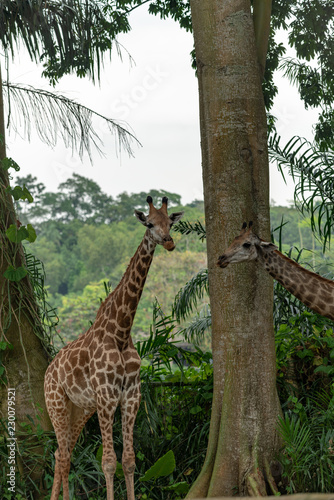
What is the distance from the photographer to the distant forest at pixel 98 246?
2486cm

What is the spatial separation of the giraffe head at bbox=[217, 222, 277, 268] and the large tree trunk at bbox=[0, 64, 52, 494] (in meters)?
1.95

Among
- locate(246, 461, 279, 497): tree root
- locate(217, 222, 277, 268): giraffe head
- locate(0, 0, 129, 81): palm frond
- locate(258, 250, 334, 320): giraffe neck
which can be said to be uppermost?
locate(0, 0, 129, 81): palm frond

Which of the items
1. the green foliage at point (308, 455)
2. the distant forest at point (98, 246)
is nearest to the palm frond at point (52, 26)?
the green foliage at point (308, 455)

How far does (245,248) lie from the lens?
12.3 ft

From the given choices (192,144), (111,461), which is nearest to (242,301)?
(111,461)

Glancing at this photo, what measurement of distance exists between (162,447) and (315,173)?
2912 millimetres

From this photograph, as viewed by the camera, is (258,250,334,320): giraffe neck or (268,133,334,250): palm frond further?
(268,133,334,250): palm frond

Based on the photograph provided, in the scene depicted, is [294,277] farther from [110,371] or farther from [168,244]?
[110,371]

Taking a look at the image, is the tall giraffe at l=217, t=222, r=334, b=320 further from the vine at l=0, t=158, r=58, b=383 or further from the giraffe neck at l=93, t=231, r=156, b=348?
the vine at l=0, t=158, r=58, b=383

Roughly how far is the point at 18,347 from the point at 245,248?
7.14ft

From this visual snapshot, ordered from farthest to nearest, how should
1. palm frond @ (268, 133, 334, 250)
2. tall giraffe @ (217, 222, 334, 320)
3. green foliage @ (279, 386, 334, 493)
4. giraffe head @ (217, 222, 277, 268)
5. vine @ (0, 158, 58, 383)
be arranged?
palm frond @ (268, 133, 334, 250) < vine @ (0, 158, 58, 383) < green foliage @ (279, 386, 334, 493) < tall giraffe @ (217, 222, 334, 320) < giraffe head @ (217, 222, 277, 268)

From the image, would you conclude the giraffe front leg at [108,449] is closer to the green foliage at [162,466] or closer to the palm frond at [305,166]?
the green foliage at [162,466]

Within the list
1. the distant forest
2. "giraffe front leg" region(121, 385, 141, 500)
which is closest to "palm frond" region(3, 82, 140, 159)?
"giraffe front leg" region(121, 385, 141, 500)

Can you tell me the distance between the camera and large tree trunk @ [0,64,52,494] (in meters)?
4.80
